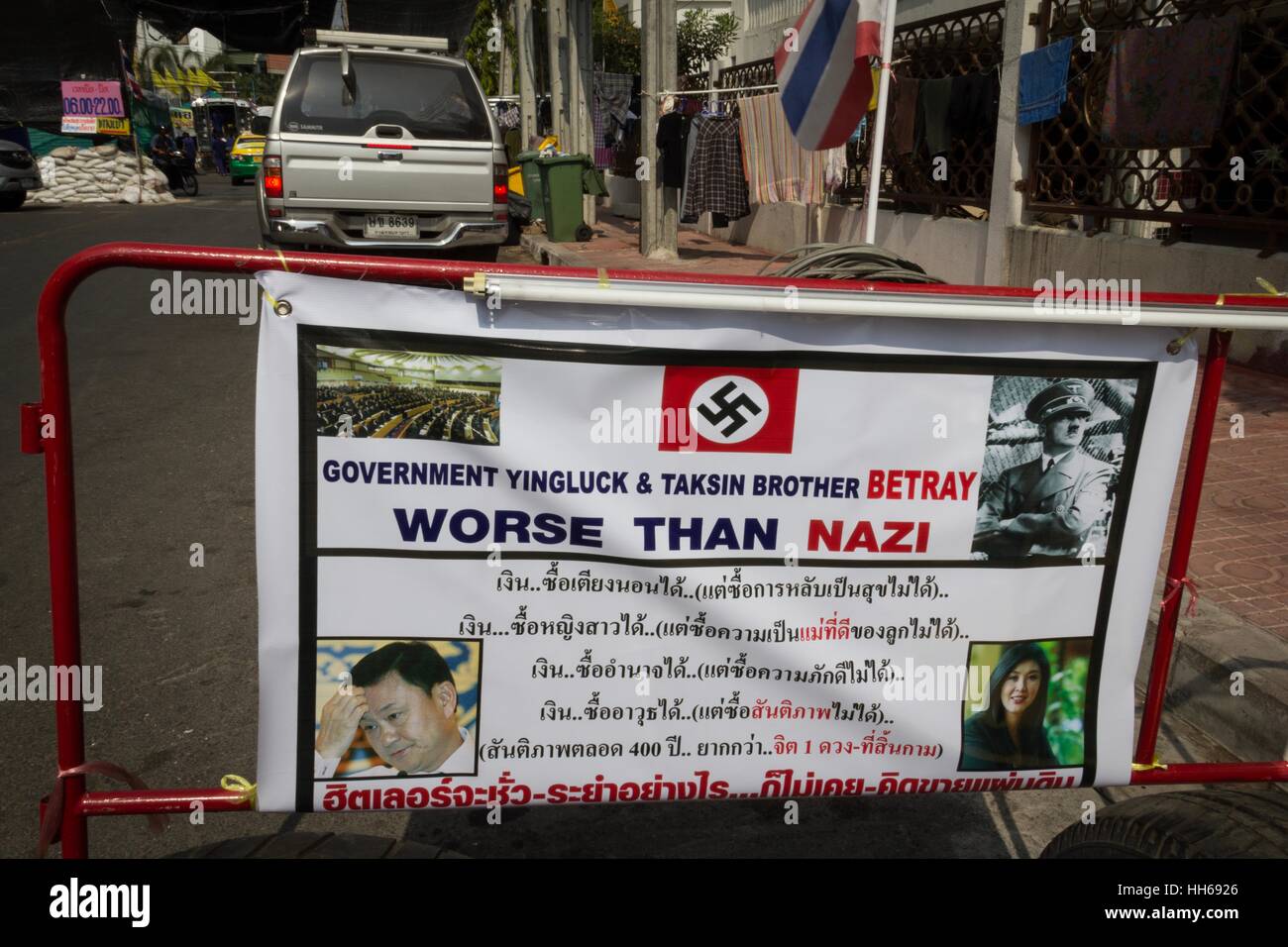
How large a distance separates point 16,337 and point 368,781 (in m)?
8.55

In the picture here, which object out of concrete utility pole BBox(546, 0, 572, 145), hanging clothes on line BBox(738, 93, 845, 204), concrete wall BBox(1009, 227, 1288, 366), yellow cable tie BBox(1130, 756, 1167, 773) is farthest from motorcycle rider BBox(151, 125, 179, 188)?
yellow cable tie BBox(1130, 756, 1167, 773)

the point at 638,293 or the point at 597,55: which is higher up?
the point at 597,55

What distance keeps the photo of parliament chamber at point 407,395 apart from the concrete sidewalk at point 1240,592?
66cm

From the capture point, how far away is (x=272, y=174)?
9477mm

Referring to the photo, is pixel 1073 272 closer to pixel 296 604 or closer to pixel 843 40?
pixel 843 40

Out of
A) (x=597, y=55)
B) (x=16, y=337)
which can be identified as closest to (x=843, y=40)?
(x=16, y=337)

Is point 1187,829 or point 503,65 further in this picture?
point 503,65

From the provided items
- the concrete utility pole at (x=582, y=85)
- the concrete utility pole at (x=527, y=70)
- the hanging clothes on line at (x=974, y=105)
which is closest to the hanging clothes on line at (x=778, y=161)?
the hanging clothes on line at (x=974, y=105)

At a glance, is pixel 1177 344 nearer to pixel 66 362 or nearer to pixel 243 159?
pixel 66 362

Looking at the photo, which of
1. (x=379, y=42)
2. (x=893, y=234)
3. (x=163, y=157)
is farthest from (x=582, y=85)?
(x=163, y=157)

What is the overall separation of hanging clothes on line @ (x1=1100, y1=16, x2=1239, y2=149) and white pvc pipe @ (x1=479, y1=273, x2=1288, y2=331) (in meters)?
6.47

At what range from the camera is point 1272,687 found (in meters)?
3.34

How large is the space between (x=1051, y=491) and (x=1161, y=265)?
7093 mm
